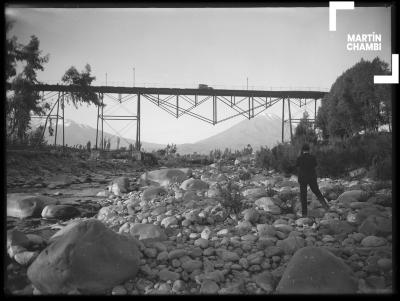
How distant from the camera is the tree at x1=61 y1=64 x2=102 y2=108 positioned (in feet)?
15.6

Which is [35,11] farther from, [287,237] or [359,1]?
[287,237]

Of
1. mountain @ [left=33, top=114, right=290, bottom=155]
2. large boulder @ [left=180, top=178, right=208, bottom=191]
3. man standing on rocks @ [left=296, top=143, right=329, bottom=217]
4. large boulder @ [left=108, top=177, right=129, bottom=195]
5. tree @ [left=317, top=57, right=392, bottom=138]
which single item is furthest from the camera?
large boulder @ [left=108, top=177, right=129, bottom=195]

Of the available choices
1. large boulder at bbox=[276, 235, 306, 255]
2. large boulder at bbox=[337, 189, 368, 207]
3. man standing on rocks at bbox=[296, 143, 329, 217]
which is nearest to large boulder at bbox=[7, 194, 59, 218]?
large boulder at bbox=[276, 235, 306, 255]

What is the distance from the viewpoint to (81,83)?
4977mm

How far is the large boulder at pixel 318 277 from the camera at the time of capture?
295cm

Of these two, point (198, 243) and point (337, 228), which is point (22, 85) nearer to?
point (198, 243)

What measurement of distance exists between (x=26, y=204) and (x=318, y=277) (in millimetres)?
4045

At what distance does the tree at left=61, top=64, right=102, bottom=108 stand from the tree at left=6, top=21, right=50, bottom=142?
412 millimetres

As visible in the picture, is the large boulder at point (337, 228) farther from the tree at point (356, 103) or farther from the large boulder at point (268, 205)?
the tree at point (356, 103)

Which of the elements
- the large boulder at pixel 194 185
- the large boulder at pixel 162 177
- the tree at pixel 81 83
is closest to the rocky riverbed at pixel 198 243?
the large boulder at pixel 194 185

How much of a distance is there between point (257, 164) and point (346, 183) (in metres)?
3.02

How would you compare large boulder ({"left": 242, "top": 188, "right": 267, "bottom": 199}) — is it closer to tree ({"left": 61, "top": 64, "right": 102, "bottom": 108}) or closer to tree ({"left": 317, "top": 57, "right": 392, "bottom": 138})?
tree ({"left": 317, "top": 57, "right": 392, "bottom": 138})

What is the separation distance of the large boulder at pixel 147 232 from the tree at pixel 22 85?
7.65 feet
